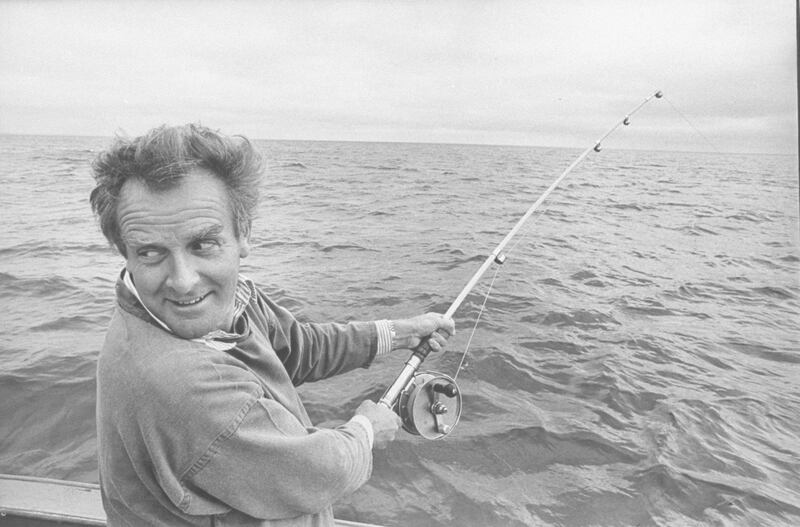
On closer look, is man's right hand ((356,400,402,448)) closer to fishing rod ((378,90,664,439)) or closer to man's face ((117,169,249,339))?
fishing rod ((378,90,664,439))

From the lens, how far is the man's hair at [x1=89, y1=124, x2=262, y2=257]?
1.30 metres

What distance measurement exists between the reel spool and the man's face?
1.05 metres

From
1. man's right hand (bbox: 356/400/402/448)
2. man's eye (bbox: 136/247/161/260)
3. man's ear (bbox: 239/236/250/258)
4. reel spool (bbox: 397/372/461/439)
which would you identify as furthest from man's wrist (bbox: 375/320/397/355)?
man's eye (bbox: 136/247/161/260)

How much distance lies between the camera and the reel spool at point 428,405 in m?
2.26

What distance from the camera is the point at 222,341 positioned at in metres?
1.40

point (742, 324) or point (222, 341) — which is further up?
point (222, 341)

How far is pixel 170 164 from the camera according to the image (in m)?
1.30

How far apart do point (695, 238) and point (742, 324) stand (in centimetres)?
624

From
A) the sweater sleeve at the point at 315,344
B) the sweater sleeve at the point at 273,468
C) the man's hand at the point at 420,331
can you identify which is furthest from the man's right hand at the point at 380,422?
the man's hand at the point at 420,331

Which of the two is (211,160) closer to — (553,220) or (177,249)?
(177,249)

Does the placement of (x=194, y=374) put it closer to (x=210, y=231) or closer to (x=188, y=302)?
(x=188, y=302)

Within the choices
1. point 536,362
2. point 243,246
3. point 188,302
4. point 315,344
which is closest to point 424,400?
point 315,344

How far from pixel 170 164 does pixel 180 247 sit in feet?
0.63

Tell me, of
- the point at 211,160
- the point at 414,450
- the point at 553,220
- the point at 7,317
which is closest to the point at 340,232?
the point at 553,220
